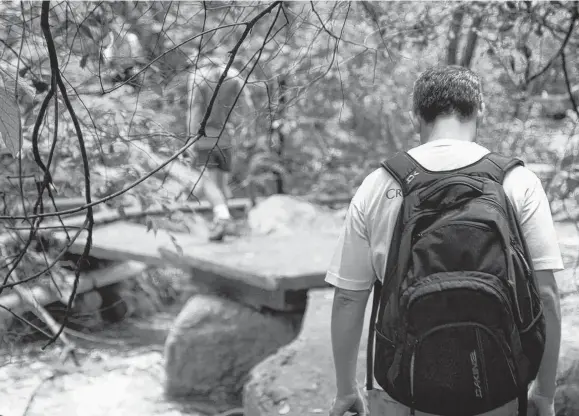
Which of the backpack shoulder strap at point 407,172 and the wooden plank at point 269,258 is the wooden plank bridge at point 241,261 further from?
the backpack shoulder strap at point 407,172

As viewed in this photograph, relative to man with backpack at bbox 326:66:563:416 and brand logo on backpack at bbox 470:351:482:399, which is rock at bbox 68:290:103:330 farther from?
brand logo on backpack at bbox 470:351:482:399

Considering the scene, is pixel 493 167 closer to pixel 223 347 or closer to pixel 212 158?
pixel 223 347

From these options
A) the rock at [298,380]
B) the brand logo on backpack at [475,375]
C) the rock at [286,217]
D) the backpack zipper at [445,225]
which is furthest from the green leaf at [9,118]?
the rock at [286,217]

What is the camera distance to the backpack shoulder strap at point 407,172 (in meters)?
1.90

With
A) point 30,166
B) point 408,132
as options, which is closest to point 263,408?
point 30,166

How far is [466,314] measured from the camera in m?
1.78

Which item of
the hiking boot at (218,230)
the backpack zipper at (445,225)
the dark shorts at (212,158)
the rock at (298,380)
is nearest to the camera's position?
the backpack zipper at (445,225)

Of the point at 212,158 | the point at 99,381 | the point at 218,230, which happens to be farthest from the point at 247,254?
the point at 99,381

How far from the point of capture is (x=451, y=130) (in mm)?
2012

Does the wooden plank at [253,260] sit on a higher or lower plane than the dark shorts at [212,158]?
lower

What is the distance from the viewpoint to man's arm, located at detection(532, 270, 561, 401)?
1962 millimetres

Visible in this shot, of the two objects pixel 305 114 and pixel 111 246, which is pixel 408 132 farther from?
pixel 111 246

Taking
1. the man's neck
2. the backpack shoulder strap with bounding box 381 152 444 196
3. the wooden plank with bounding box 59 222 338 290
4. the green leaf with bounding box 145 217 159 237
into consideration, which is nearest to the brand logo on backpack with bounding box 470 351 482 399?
the backpack shoulder strap with bounding box 381 152 444 196

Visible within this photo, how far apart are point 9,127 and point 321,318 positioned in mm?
3354
